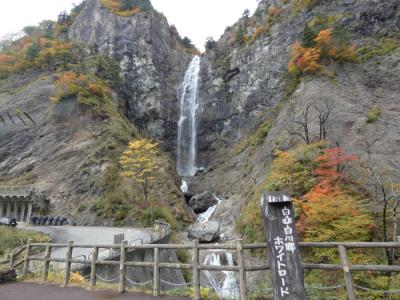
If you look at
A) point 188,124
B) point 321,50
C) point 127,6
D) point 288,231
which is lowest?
point 288,231

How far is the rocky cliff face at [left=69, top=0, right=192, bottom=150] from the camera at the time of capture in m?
51.0

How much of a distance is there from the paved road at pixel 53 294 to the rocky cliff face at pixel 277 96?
15.4m

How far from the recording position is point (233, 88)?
49.8 metres

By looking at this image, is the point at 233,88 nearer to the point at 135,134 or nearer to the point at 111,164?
the point at 135,134

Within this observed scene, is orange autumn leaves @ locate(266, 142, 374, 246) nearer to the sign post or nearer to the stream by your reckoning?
the sign post

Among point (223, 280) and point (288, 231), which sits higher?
point (288, 231)

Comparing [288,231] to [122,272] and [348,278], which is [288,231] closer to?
[348,278]

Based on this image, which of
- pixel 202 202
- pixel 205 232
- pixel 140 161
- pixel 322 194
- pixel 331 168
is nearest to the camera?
pixel 322 194

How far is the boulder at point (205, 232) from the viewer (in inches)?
968

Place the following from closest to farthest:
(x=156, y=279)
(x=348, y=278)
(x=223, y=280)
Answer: (x=348, y=278) < (x=156, y=279) < (x=223, y=280)

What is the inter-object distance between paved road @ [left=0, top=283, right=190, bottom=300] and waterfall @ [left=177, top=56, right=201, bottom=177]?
3835 centimetres

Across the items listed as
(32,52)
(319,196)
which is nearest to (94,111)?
(32,52)

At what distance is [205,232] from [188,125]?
2954 cm

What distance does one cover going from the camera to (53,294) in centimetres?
850
